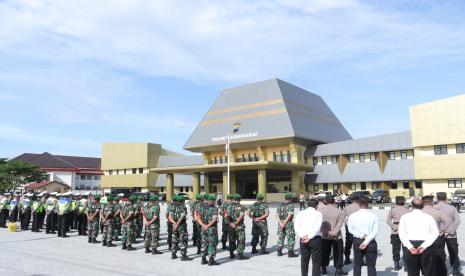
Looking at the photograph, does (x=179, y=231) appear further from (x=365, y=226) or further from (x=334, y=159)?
(x=334, y=159)

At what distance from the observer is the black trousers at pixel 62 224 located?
17.2 metres

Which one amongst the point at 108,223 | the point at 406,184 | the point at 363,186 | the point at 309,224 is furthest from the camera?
the point at 363,186

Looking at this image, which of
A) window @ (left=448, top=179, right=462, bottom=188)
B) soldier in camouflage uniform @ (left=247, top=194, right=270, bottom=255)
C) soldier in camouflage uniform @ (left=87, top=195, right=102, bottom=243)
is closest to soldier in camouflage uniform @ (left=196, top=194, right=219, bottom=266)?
soldier in camouflage uniform @ (left=247, top=194, right=270, bottom=255)

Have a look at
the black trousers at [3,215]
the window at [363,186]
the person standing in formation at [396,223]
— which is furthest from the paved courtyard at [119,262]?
the window at [363,186]

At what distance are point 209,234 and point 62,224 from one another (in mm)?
9378

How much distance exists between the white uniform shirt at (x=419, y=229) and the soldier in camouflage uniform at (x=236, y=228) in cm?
559

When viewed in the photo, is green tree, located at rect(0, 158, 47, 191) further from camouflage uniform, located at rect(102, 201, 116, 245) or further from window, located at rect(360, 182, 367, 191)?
A: camouflage uniform, located at rect(102, 201, 116, 245)

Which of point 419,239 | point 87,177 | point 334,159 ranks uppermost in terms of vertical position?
point 334,159

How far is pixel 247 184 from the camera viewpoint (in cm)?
6119

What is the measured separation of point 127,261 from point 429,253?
7972mm

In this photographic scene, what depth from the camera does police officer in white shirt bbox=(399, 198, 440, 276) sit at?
22.1 ft

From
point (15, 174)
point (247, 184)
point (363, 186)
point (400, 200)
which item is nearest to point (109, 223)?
Answer: point (400, 200)

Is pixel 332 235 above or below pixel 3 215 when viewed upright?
above

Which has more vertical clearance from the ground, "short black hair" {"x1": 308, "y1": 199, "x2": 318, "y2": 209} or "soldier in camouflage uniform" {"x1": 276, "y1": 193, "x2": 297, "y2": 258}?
"short black hair" {"x1": 308, "y1": 199, "x2": 318, "y2": 209}
